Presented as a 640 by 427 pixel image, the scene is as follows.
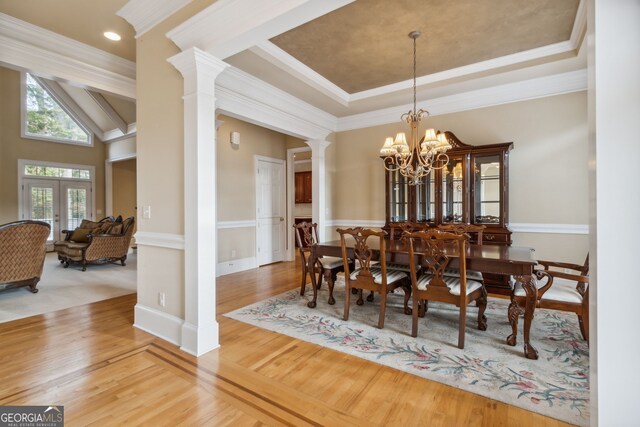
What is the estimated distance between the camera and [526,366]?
6.95 ft

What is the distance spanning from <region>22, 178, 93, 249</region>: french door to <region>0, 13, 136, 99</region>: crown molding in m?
6.14

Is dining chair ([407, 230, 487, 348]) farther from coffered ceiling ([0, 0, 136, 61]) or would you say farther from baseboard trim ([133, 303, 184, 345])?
coffered ceiling ([0, 0, 136, 61])

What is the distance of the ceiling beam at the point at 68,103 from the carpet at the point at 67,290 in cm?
436

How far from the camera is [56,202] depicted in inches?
314

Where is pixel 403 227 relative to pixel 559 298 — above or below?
above

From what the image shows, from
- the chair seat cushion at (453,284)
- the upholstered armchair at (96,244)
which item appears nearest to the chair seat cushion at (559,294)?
the chair seat cushion at (453,284)

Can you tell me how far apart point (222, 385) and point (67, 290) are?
3.58 metres

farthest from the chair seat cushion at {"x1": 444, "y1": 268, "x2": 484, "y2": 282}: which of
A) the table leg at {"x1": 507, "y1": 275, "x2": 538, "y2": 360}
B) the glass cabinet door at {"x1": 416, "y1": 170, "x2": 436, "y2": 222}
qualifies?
the glass cabinet door at {"x1": 416, "y1": 170, "x2": 436, "y2": 222}

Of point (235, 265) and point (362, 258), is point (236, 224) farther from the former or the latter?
point (362, 258)

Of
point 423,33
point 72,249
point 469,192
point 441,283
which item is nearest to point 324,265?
point 441,283

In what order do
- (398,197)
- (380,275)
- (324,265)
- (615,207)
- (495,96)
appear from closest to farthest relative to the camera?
(615,207), (380,275), (324,265), (495,96), (398,197)

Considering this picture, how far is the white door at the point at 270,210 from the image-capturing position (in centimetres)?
584

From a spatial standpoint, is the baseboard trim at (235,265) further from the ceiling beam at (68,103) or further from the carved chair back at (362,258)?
the ceiling beam at (68,103)

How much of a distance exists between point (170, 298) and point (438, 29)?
355cm
